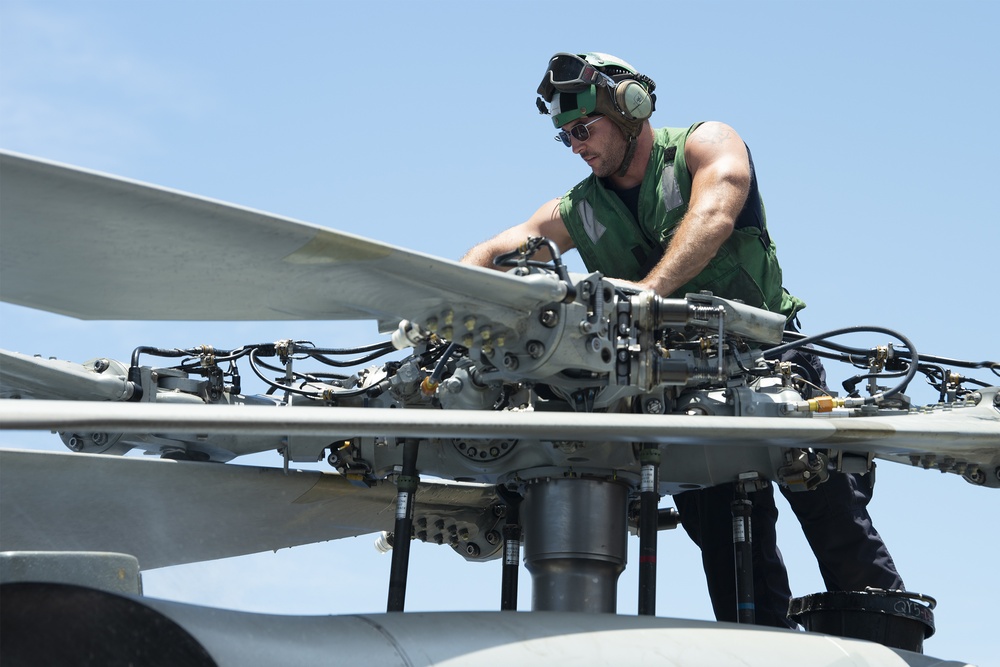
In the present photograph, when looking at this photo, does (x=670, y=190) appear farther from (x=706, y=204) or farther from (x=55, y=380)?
(x=55, y=380)

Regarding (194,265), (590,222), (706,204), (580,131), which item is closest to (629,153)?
(580,131)

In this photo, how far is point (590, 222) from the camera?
22.3ft

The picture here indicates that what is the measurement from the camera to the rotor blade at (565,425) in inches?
143

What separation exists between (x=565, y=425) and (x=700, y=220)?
69.2 inches

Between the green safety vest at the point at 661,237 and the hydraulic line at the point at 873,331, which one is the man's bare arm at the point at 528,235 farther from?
the hydraulic line at the point at 873,331

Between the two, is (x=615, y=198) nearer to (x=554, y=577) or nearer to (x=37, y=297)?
(x=554, y=577)

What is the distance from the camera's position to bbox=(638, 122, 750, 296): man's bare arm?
18.4 feet

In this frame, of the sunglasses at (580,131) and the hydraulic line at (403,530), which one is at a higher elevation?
the sunglasses at (580,131)

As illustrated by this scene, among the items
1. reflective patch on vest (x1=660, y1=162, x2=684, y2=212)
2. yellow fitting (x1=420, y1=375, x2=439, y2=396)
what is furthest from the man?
yellow fitting (x1=420, y1=375, x2=439, y2=396)

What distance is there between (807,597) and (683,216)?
173 centimetres

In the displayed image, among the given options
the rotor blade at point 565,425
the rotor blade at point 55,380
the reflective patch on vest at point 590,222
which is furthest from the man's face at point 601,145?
the rotor blade at point 55,380

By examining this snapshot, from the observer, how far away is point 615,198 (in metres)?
6.66

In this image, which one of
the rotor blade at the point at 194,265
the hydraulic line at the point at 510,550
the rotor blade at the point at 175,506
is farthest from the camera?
the hydraulic line at the point at 510,550

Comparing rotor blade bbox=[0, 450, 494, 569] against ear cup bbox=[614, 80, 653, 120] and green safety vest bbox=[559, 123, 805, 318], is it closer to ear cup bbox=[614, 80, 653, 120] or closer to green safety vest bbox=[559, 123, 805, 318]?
green safety vest bbox=[559, 123, 805, 318]
